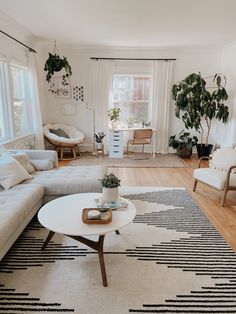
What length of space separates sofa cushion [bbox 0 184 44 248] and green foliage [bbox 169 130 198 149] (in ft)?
13.7

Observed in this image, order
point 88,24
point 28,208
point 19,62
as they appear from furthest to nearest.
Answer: point 19,62, point 88,24, point 28,208

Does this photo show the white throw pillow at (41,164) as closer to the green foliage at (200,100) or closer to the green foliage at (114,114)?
the green foliage at (114,114)

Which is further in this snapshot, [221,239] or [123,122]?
[123,122]

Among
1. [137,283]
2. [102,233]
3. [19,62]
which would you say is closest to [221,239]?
[137,283]

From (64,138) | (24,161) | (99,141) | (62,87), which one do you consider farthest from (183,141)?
(24,161)

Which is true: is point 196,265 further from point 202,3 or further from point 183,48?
point 183,48

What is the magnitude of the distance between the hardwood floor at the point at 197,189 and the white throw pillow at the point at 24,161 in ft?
5.16

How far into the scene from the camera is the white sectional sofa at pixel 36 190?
204 cm

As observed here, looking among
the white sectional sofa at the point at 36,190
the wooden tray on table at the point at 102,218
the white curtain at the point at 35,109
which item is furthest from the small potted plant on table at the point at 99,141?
the wooden tray on table at the point at 102,218

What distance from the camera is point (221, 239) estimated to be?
251 centimetres

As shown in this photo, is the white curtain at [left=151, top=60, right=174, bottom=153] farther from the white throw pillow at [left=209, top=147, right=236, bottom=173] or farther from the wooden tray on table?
the wooden tray on table

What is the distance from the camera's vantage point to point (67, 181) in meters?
2.95

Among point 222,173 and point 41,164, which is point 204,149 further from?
point 41,164

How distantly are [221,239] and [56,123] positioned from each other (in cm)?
508
